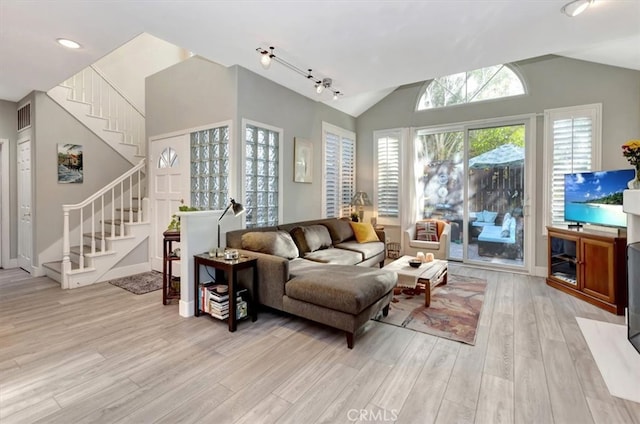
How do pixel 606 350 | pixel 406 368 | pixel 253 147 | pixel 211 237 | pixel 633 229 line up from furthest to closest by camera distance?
pixel 253 147 < pixel 211 237 < pixel 633 229 < pixel 606 350 < pixel 406 368

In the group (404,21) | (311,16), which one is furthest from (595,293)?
(311,16)

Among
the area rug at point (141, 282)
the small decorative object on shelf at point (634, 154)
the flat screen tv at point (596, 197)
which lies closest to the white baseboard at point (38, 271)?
the area rug at point (141, 282)

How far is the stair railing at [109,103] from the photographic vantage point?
4844mm

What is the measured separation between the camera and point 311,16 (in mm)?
2496

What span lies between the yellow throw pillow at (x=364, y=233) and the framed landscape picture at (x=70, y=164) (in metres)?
4.46

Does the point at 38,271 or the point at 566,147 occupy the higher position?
the point at 566,147

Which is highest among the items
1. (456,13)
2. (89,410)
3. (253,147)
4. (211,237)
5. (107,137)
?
(456,13)

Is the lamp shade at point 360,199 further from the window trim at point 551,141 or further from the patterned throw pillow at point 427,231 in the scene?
the window trim at point 551,141

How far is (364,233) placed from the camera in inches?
189

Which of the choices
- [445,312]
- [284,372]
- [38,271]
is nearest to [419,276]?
[445,312]

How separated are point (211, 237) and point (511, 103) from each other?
4.90 metres

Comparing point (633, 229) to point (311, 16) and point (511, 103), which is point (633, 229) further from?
point (311, 16)

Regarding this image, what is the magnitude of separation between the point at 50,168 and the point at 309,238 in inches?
158

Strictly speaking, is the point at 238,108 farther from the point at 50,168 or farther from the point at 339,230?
the point at 50,168
